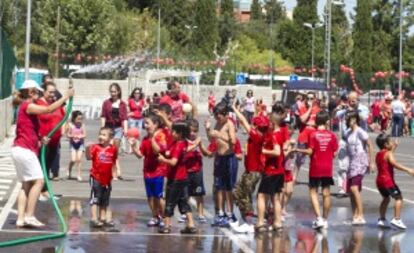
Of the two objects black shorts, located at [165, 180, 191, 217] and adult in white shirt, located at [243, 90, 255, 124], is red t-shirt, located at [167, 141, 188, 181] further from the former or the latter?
adult in white shirt, located at [243, 90, 255, 124]

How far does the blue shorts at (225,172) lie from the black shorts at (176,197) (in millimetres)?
799

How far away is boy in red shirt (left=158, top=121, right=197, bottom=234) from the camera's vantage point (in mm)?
12922

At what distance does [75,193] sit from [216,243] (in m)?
5.66

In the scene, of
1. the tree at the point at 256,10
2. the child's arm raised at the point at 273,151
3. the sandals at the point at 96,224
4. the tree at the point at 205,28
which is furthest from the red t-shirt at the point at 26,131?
the tree at the point at 256,10

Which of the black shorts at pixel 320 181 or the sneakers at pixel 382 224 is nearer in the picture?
the black shorts at pixel 320 181

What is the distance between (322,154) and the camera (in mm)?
14023

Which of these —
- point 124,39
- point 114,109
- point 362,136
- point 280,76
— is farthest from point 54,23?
point 362,136

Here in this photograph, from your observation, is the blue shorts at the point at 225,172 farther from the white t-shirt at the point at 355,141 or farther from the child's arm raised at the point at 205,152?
the white t-shirt at the point at 355,141

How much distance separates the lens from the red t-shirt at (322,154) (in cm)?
1402

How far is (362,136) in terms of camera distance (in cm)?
1501

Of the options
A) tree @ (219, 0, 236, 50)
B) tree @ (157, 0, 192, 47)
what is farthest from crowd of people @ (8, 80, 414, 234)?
tree @ (219, 0, 236, 50)

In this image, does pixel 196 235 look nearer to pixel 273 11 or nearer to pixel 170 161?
pixel 170 161

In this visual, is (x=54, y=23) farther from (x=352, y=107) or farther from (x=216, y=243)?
(x=216, y=243)

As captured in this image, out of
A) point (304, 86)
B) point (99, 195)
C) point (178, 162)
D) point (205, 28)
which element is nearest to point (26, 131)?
point (99, 195)
